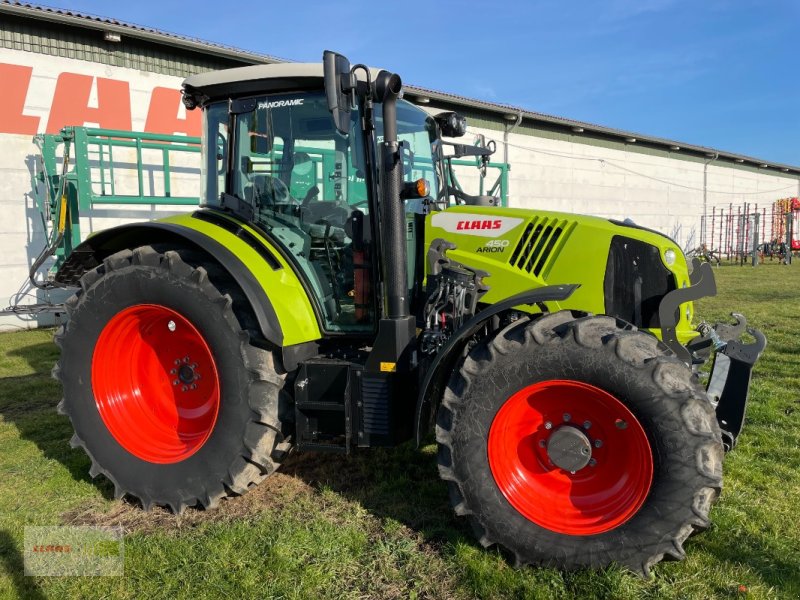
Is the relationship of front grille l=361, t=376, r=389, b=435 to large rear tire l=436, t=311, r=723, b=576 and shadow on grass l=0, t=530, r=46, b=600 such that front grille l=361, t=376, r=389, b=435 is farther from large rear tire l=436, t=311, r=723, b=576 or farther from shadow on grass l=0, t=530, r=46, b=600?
shadow on grass l=0, t=530, r=46, b=600

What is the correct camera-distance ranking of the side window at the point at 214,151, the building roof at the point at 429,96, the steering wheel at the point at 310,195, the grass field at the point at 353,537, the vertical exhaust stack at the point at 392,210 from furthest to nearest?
the building roof at the point at 429,96
the side window at the point at 214,151
the steering wheel at the point at 310,195
the vertical exhaust stack at the point at 392,210
the grass field at the point at 353,537

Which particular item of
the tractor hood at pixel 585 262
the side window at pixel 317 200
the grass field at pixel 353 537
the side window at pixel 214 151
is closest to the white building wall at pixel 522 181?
the grass field at pixel 353 537

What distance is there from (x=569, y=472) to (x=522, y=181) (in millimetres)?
17366

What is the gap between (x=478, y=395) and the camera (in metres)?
2.81

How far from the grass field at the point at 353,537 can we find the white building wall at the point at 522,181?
6.95 m

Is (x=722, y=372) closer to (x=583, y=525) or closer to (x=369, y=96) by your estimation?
(x=583, y=525)

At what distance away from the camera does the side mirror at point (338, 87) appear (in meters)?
2.79

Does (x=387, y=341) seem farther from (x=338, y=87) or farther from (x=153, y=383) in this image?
(x=153, y=383)

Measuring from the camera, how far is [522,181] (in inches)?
758

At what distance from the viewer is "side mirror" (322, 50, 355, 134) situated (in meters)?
2.79

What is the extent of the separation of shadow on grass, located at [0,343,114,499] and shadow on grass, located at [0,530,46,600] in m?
0.58

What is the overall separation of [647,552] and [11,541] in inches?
124

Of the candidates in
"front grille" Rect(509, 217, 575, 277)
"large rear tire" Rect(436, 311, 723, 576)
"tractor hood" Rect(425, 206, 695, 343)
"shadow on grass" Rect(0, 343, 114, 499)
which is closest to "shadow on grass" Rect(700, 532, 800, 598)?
"large rear tire" Rect(436, 311, 723, 576)

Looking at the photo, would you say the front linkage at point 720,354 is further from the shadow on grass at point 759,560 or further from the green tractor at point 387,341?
the shadow on grass at point 759,560
